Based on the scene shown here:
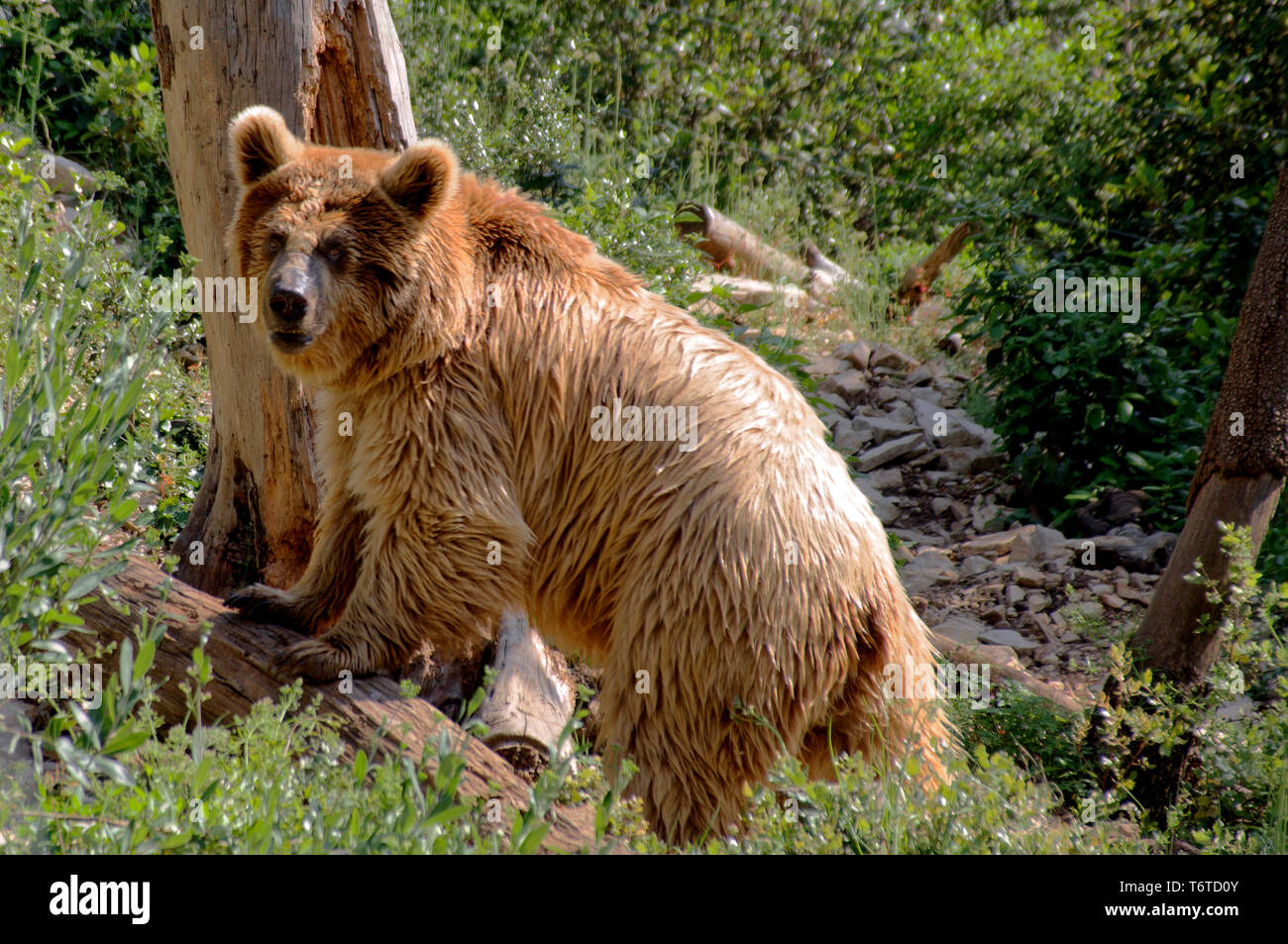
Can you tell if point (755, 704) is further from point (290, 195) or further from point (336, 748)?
point (290, 195)

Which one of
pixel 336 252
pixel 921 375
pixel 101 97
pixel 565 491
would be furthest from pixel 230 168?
pixel 921 375

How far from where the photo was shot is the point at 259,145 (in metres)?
4.20

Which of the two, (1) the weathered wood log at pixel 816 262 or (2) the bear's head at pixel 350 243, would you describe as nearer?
(2) the bear's head at pixel 350 243

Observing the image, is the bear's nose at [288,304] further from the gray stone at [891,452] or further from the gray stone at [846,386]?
the gray stone at [846,386]

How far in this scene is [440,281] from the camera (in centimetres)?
423

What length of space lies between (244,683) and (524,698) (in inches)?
56.5

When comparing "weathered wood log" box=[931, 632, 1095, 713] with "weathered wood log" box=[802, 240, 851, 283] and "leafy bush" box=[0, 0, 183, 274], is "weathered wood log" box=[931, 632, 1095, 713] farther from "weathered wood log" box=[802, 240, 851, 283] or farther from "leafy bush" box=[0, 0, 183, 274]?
"weathered wood log" box=[802, 240, 851, 283]

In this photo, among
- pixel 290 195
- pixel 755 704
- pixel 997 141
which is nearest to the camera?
pixel 755 704

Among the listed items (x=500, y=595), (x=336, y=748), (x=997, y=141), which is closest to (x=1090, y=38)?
(x=997, y=141)

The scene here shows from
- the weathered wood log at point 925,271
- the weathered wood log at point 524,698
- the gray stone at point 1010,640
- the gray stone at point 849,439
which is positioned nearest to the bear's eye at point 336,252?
the weathered wood log at point 524,698

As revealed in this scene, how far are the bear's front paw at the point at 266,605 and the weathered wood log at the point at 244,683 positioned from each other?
100mm

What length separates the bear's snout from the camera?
155 inches

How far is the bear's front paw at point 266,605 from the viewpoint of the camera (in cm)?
412

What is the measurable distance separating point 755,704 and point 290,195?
257cm
